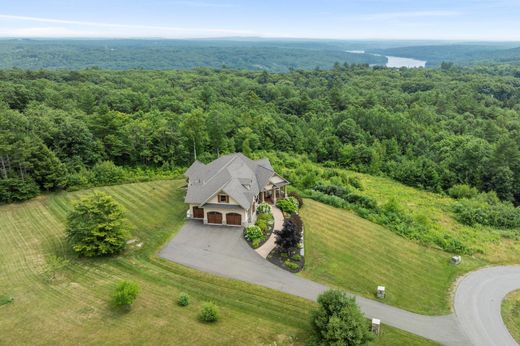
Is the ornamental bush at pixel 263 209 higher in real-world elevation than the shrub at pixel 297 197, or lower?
higher

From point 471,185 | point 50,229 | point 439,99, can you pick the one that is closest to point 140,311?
point 50,229

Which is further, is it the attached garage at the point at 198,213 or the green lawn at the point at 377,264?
the attached garage at the point at 198,213

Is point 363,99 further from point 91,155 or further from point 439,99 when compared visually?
point 91,155

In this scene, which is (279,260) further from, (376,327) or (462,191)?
(462,191)

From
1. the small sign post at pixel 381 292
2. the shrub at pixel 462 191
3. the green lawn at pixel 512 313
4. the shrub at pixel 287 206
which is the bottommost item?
the shrub at pixel 462 191

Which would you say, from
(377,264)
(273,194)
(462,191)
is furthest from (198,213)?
(462,191)

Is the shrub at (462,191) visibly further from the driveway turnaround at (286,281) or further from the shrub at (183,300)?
the shrub at (183,300)

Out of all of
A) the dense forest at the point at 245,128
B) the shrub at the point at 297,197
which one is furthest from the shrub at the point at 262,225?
the dense forest at the point at 245,128
